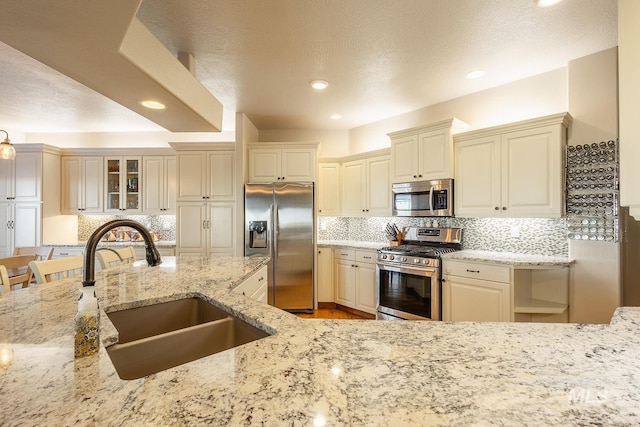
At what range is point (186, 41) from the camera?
2205 mm

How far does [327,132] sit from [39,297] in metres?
3.97

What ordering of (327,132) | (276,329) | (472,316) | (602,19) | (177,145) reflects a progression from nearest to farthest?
(276,329)
(602,19)
(472,316)
(177,145)
(327,132)

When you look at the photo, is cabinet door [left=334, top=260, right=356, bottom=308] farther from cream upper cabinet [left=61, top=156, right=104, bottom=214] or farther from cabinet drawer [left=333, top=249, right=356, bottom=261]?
cream upper cabinet [left=61, top=156, right=104, bottom=214]

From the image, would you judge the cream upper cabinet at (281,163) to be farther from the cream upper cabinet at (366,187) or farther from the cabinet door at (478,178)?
the cabinet door at (478,178)

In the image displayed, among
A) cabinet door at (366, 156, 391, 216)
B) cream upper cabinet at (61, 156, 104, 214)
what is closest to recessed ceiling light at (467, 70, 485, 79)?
cabinet door at (366, 156, 391, 216)

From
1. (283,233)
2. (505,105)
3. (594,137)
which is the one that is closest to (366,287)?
(283,233)

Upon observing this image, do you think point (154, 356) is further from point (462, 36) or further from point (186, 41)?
point (462, 36)

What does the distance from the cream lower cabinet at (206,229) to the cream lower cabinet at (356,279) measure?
146 centimetres

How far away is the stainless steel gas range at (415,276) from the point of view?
2.96 meters

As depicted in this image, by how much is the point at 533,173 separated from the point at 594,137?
0.51 metres

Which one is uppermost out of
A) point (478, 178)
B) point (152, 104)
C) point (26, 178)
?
point (152, 104)

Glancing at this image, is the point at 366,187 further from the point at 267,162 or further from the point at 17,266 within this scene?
the point at 17,266

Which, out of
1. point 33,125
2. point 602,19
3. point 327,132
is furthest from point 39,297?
point 33,125

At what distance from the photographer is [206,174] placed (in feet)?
13.1
